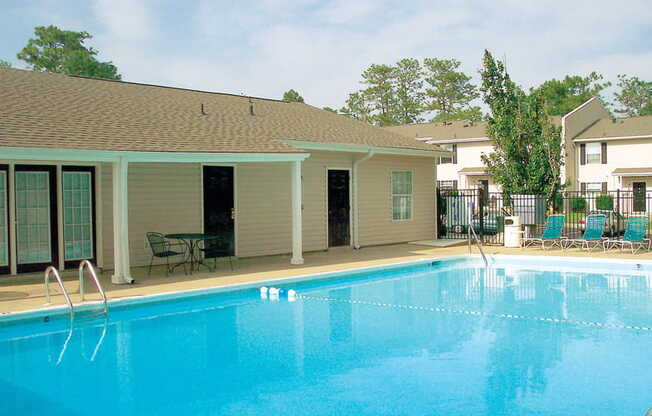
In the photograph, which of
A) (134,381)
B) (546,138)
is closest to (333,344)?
(134,381)

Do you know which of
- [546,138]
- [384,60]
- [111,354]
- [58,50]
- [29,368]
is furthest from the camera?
[384,60]

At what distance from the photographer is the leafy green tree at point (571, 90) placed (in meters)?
57.5

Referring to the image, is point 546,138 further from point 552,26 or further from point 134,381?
point 134,381

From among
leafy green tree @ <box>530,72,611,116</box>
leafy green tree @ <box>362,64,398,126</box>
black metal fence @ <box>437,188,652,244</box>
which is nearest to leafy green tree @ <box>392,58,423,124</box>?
Answer: leafy green tree @ <box>362,64,398,126</box>

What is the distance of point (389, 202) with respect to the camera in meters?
17.9

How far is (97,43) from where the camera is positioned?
56.0 meters

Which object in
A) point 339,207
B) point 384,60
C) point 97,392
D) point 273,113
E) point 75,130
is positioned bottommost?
point 97,392

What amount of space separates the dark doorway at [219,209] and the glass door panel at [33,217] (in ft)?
11.2

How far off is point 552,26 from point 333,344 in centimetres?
1617

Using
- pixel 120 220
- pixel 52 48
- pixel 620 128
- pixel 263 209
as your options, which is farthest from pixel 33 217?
pixel 52 48

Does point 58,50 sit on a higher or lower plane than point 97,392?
higher

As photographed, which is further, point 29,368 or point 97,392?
point 29,368

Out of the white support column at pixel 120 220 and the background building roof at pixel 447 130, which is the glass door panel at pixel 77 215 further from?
the background building roof at pixel 447 130

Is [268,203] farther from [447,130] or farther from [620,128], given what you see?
[447,130]
